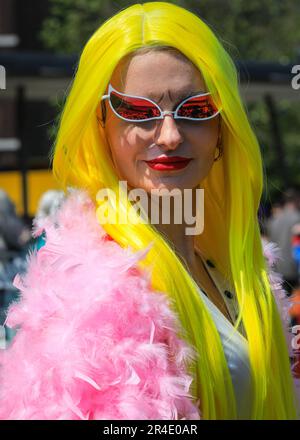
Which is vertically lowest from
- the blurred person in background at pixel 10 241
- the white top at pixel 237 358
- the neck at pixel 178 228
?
the blurred person in background at pixel 10 241

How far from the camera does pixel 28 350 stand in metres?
1.69

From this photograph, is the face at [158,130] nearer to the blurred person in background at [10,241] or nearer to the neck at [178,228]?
the neck at [178,228]

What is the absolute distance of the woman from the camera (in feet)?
5.35

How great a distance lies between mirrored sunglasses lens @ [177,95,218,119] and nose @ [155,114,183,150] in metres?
0.03

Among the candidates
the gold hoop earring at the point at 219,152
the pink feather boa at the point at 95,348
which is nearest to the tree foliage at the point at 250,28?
the gold hoop earring at the point at 219,152

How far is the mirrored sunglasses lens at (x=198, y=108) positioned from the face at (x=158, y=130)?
0.02 meters

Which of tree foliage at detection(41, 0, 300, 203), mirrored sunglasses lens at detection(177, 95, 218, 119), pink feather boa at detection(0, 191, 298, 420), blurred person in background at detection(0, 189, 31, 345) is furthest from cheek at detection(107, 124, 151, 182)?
tree foliage at detection(41, 0, 300, 203)

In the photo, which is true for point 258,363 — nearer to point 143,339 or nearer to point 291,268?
point 143,339

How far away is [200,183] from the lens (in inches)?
81.6

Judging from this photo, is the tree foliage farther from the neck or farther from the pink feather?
the pink feather

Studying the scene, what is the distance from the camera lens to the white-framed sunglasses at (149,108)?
183 centimetres

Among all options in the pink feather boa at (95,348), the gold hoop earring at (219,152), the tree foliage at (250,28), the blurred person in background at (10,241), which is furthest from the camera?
the tree foliage at (250,28)

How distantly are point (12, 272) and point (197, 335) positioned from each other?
17.4 ft

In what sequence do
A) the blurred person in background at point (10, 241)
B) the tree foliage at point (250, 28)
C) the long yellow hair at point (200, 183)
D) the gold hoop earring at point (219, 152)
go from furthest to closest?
the tree foliage at point (250, 28) < the blurred person in background at point (10, 241) < the gold hoop earring at point (219, 152) < the long yellow hair at point (200, 183)
